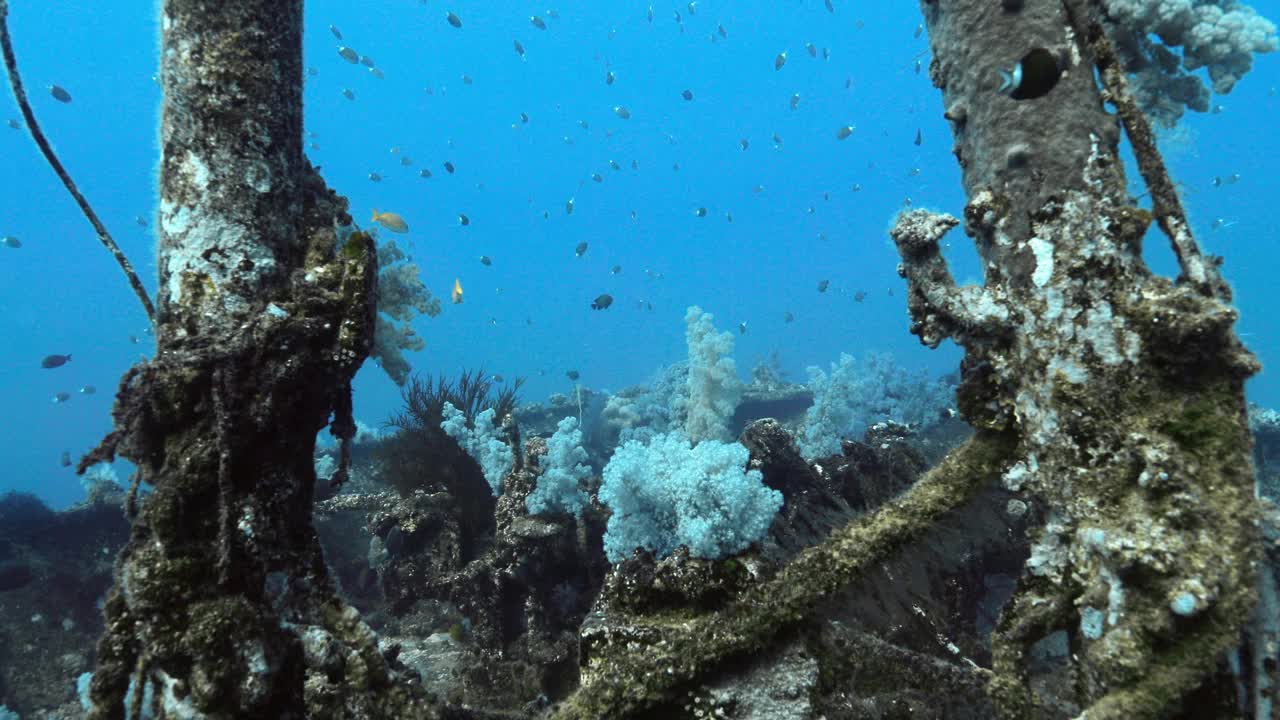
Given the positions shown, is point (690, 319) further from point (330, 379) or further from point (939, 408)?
point (330, 379)

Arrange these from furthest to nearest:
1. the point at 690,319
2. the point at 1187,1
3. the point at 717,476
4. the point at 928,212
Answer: the point at 690,319 → the point at 717,476 → the point at 1187,1 → the point at 928,212

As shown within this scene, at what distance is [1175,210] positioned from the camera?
208cm

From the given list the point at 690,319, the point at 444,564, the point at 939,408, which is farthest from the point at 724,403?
the point at 444,564

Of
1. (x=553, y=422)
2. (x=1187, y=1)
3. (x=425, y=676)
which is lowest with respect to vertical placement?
(x=425, y=676)

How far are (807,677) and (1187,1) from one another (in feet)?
11.5

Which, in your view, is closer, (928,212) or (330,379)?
(330,379)

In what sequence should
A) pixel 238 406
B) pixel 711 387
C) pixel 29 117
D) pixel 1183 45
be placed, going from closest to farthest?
pixel 238 406, pixel 29 117, pixel 1183 45, pixel 711 387

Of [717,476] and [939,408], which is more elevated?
[939,408]

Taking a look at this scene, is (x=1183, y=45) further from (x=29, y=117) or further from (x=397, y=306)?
(x=397, y=306)

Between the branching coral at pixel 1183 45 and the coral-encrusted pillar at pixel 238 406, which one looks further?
the branching coral at pixel 1183 45

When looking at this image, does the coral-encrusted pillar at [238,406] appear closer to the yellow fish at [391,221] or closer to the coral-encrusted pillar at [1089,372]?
the coral-encrusted pillar at [1089,372]

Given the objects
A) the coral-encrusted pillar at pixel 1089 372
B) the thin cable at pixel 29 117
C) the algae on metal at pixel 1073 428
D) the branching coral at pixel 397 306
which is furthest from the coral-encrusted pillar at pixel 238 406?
the branching coral at pixel 397 306

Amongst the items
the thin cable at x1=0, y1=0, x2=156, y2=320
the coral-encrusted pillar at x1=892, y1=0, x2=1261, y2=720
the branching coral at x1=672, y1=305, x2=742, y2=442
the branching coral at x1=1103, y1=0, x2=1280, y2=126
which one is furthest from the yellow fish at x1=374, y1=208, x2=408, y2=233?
the branching coral at x1=1103, y1=0, x2=1280, y2=126

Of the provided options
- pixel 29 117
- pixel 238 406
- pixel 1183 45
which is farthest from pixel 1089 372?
pixel 29 117
